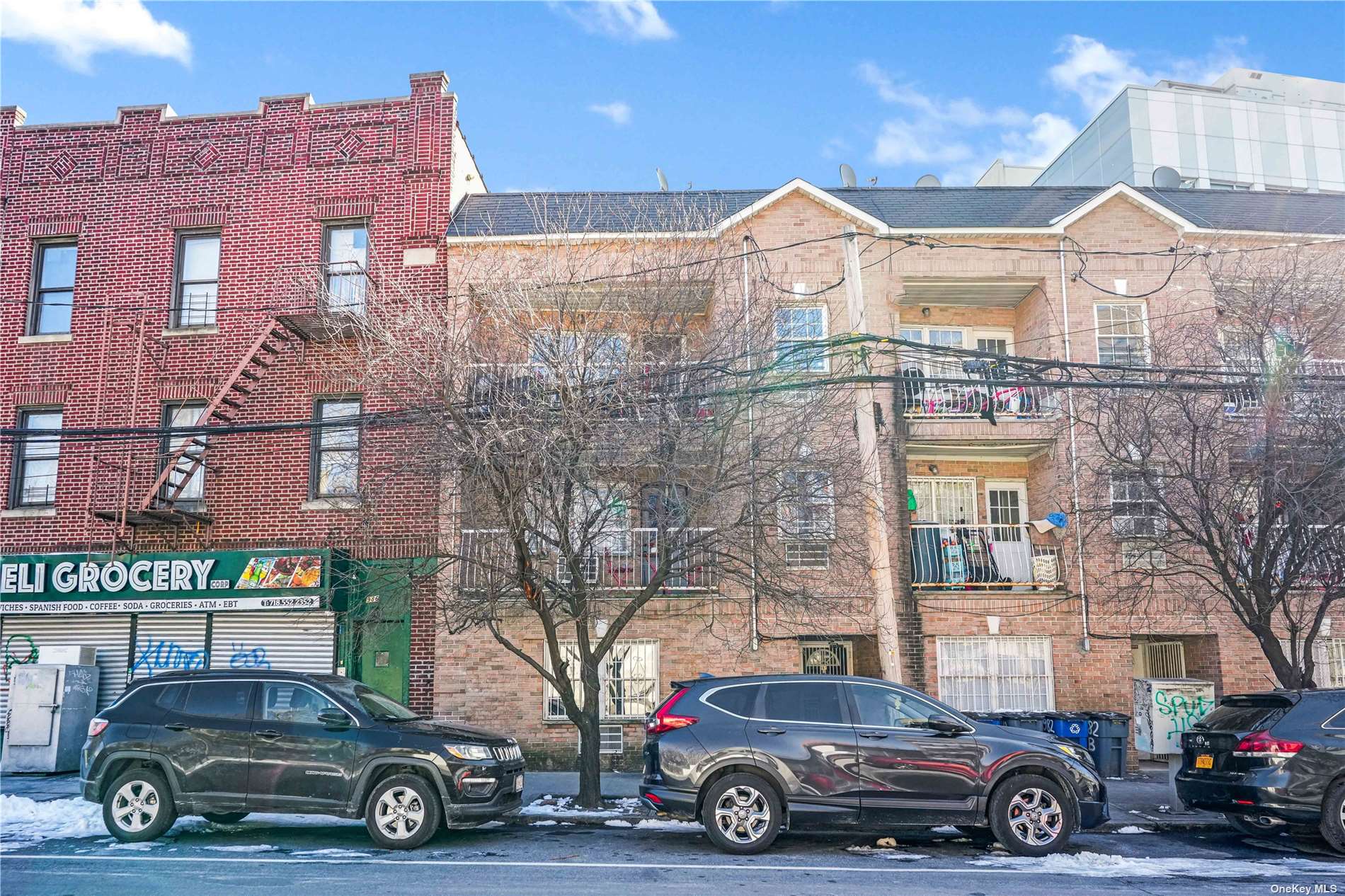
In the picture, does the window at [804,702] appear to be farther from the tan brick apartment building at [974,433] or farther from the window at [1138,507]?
the tan brick apartment building at [974,433]

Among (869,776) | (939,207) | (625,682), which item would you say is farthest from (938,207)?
(869,776)

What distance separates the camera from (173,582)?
1652 centimetres

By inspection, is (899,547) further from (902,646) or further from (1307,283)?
(1307,283)

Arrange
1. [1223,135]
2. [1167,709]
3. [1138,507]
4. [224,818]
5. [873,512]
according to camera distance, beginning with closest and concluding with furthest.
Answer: [224,818] → [873,512] → [1167,709] → [1138,507] → [1223,135]

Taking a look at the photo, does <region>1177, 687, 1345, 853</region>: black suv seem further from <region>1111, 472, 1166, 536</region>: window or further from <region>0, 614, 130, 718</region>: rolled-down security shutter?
<region>0, 614, 130, 718</region>: rolled-down security shutter

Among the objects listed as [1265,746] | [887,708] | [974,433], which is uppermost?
[974,433]

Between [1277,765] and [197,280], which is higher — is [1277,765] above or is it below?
below

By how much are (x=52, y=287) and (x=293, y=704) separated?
1228cm

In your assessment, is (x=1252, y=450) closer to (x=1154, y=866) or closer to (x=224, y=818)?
(x=1154, y=866)

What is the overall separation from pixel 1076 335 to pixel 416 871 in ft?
44.4

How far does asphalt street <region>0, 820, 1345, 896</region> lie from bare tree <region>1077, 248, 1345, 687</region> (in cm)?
323

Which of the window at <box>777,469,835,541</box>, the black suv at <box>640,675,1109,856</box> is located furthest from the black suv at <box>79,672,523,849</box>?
the window at <box>777,469,835,541</box>

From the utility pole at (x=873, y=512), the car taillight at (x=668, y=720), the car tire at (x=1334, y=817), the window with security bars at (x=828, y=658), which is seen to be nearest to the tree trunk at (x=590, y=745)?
the car taillight at (x=668, y=720)

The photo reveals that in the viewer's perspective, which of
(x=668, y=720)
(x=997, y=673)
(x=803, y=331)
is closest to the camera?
(x=668, y=720)
